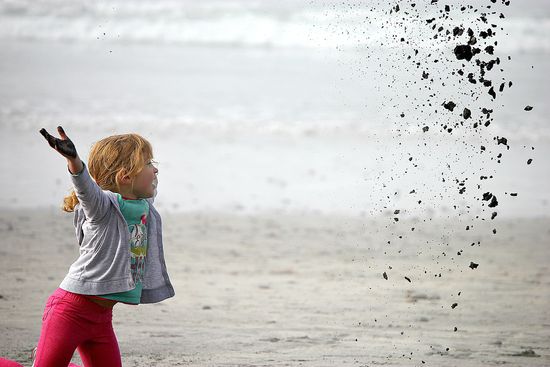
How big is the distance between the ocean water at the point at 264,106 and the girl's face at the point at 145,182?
6.40 feet

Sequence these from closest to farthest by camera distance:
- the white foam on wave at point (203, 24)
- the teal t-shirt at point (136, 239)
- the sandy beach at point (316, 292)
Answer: the teal t-shirt at point (136, 239) < the sandy beach at point (316, 292) < the white foam on wave at point (203, 24)

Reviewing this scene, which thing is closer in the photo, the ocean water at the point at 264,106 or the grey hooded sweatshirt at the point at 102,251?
the grey hooded sweatshirt at the point at 102,251

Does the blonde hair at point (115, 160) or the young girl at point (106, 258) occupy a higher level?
the blonde hair at point (115, 160)

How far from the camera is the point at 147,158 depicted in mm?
3654

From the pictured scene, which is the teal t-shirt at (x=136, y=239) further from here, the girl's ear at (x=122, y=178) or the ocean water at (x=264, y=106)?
the ocean water at (x=264, y=106)

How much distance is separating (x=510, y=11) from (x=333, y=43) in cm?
589

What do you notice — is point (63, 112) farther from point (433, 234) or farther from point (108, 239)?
point (108, 239)

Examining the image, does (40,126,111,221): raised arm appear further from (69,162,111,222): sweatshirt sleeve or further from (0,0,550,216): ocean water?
(0,0,550,216): ocean water

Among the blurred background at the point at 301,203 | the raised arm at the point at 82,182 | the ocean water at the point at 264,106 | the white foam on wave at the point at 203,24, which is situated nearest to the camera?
the raised arm at the point at 82,182

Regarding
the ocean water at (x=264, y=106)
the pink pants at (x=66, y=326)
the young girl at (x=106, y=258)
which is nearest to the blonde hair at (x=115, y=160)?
the young girl at (x=106, y=258)

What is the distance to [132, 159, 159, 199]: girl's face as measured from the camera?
3.63m

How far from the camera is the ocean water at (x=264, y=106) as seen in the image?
396 inches

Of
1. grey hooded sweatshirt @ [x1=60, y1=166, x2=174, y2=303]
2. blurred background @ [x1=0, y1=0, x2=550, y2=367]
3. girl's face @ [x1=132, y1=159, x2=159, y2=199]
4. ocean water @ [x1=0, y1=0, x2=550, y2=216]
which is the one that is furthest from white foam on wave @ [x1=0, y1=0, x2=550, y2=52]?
grey hooded sweatshirt @ [x1=60, y1=166, x2=174, y2=303]

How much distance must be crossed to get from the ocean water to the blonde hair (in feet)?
6.62
